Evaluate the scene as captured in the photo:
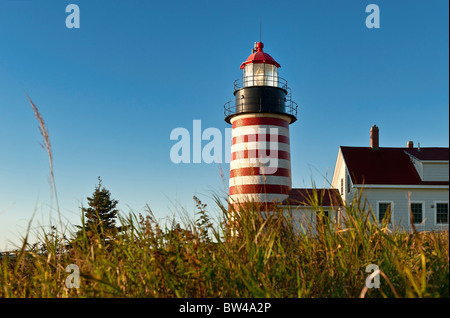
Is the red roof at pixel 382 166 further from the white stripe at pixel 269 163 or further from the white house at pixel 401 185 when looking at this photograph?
the white stripe at pixel 269 163

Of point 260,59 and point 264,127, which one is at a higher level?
point 260,59

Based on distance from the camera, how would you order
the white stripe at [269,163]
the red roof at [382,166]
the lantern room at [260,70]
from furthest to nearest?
the lantern room at [260,70] → the red roof at [382,166] → the white stripe at [269,163]

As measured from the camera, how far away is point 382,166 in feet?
74.4

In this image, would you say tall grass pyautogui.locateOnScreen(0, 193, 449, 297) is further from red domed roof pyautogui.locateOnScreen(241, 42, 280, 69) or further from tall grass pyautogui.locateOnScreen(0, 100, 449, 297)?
red domed roof pyautogui.locateOnScreen(241, 42, 280, 69)

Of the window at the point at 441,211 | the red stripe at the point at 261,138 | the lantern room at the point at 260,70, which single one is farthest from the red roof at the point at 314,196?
the lantern room at the point at 260,70

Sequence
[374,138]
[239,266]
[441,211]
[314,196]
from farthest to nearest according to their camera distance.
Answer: [374,138]
[441,211]
[314,196]
[239,266]

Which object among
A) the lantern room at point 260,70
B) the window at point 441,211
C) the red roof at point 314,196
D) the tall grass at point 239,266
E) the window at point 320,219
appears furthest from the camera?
the lantern room at point 260,70

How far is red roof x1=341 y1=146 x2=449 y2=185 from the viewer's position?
21344mm

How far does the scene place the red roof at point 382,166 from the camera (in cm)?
2134

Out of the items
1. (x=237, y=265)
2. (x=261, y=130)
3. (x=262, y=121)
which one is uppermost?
(x=262, y=121)

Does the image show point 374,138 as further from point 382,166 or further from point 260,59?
point 260,59

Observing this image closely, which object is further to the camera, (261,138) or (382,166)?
(382,166)

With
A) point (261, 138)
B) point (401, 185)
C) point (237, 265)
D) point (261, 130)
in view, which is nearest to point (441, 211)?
point (401, 185)

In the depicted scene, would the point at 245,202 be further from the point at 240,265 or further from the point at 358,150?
the point at 358,150
